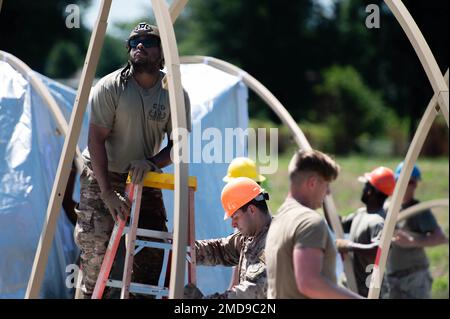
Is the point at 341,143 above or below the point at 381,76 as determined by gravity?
below

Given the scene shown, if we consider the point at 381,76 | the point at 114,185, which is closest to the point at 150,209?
the point at 114,185

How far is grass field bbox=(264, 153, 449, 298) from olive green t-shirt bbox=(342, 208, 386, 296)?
2.52 metres

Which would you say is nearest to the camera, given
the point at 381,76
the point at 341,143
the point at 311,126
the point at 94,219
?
the point at 94,219

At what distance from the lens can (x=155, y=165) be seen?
5656 mm

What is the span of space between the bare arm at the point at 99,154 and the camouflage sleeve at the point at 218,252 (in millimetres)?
699

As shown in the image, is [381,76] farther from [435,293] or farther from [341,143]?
[435,293]

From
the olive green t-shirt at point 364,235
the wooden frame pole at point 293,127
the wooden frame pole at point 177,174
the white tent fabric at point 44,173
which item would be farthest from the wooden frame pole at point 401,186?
the white tent fabric at point 44,173

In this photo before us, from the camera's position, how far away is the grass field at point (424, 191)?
11.6 m

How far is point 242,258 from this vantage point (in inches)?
213

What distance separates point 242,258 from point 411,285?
3456mm

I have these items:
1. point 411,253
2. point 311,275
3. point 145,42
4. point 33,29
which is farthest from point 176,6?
point 33,29

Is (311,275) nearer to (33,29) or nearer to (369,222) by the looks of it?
(369,222)

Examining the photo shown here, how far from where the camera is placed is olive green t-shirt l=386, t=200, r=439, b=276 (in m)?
8.48
